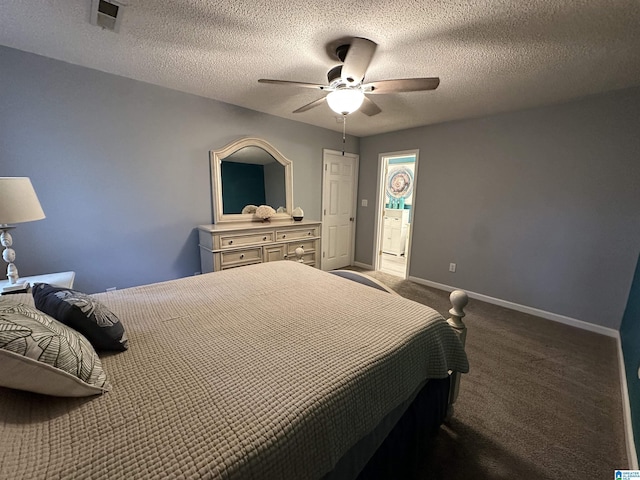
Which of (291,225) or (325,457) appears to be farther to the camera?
(291,225)

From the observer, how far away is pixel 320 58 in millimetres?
1941

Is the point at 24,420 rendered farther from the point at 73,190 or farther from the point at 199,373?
the point at 73,190

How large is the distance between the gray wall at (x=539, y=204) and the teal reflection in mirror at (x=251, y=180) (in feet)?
6.68

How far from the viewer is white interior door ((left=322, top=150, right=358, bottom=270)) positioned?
4.24 metres

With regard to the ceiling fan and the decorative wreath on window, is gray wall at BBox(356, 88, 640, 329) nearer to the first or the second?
the decorative wreath on window

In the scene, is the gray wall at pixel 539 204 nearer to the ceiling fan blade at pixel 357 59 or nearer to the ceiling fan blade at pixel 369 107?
the ceiling fan blade at pixel 369 107

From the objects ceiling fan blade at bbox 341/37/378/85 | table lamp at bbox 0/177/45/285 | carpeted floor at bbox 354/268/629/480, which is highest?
ceiling fan blade at bbox 341/37/378/85

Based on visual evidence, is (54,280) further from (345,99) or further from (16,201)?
(345,99)

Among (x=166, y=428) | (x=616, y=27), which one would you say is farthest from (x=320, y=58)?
(x=166, y=428)

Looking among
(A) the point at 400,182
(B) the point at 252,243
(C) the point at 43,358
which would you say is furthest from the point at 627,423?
(A) the point at 400,182

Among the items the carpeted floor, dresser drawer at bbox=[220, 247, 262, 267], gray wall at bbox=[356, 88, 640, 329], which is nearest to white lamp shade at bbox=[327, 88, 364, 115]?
dresser drawer at bbox=[220, 247, 262, 267]

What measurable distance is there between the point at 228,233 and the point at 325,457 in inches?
93.5

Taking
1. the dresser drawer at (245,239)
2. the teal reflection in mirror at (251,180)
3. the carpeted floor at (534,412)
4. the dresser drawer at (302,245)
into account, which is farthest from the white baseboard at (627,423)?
the teal reflection in mirror at (251,180)

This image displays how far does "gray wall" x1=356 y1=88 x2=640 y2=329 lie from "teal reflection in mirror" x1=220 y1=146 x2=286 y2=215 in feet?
6.68
